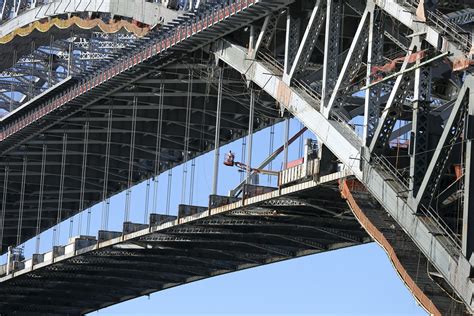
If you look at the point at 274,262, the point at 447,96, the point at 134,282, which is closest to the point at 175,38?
the point at 447,96

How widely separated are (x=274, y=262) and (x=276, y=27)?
80.0 feet

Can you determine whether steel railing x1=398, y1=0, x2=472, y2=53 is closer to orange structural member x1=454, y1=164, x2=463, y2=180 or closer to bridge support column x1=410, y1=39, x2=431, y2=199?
bridge support column x1=410, y1=39, x2=431, y2=199

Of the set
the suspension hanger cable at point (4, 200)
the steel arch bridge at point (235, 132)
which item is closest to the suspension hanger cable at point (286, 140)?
the steel arch bridge at point (235, 132)

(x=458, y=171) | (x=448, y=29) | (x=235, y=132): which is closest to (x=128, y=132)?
(x=235, y=132)

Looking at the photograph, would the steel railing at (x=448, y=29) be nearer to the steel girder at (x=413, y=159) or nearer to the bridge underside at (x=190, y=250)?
the steel girder at (x=413, y=159)

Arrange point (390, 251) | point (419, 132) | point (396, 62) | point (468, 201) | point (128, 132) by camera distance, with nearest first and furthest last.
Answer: point (468, 201), point (419, 132), point (390, 251), point (396, 62), point (128, 132)

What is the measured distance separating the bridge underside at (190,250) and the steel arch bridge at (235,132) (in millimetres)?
164

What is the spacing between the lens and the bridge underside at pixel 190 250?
3236 inches

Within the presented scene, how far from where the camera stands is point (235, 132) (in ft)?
334

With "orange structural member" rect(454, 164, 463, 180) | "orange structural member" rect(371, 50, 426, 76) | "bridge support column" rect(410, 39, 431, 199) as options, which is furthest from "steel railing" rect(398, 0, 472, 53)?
"orange structural member" rect(454, 164, 463, 180)

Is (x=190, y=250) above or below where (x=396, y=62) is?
below

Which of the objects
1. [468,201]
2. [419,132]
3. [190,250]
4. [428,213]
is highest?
[190,250]

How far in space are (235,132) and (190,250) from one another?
663 centimetres

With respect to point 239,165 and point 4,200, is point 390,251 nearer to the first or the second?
point 239,165
